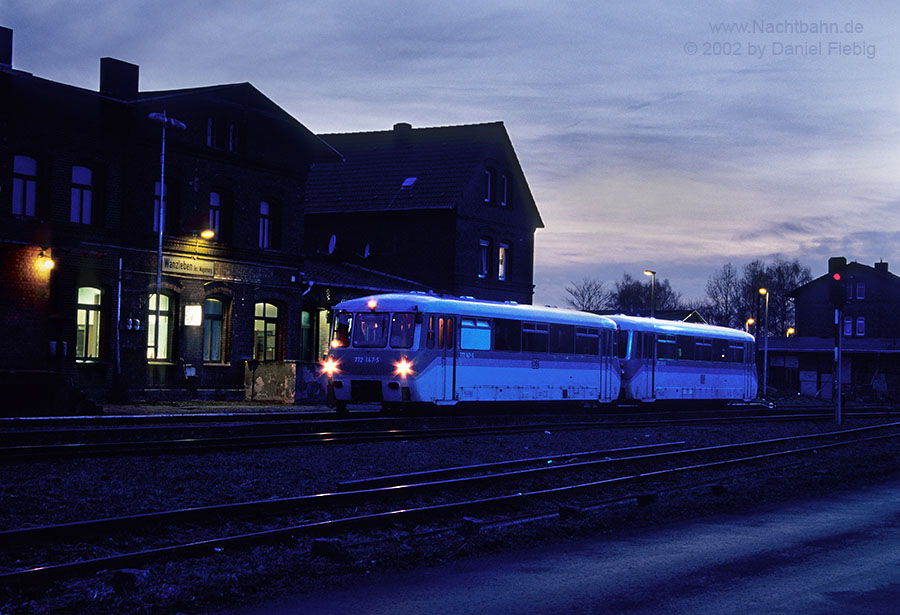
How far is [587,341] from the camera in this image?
1258 inches

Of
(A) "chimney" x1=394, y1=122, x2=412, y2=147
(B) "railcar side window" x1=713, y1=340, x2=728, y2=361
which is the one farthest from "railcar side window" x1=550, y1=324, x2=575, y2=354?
(A) "chimney" x1=394, y1=122, x2=412, y2=147

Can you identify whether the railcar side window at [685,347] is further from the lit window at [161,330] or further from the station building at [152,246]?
the lit window at [161,330]

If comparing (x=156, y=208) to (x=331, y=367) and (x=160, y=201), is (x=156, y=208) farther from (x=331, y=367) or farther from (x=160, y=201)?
(x=331, y=367)

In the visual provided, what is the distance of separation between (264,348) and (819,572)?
3015cm

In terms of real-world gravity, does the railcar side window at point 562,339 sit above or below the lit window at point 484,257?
below

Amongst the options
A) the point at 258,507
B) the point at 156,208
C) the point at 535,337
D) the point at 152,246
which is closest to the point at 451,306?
the point at 535,337

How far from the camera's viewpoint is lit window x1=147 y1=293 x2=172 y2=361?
33.7 metres

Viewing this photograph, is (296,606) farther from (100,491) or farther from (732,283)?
(732,283)

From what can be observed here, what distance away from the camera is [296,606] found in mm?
8031

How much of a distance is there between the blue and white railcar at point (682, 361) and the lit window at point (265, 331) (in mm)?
12071

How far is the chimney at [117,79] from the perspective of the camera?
110 ft

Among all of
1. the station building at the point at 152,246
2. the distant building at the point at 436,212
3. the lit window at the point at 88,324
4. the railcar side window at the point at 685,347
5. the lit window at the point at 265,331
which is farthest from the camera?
the distant building at the point at 436,212

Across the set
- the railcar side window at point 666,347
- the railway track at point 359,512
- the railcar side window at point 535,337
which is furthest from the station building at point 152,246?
the railway track at point 359,512

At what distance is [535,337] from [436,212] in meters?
20.5
